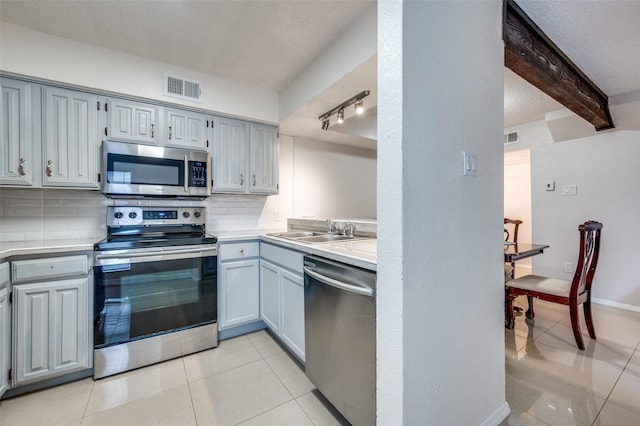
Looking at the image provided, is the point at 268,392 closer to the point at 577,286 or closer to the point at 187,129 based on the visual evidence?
the point at 187,129

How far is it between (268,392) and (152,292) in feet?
3.70

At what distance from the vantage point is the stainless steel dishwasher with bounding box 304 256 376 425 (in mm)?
1209

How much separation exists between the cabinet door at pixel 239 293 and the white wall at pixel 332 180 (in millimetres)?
1195

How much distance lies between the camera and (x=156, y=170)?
7.54 ft

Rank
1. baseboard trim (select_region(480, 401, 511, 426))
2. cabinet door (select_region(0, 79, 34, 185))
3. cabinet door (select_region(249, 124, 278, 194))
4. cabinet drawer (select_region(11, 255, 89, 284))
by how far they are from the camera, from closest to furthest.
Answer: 1. baseboard trim (select_region(480, 401, 511, 426))
2. cabinet drawer (select_region(11, 255, 89, 284))
3. cabinet door (select_region(0, 79, 34, 185))
4. cabinet door (select_region(249, 124, 278, 194))

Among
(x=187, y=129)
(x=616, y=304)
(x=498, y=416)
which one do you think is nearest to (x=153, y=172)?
(x=187, y=129)

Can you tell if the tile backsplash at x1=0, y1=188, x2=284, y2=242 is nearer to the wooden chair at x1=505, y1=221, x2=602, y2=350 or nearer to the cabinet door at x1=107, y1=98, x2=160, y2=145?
the cabinet door at x1=107, y1=98, x2=160, y2=145

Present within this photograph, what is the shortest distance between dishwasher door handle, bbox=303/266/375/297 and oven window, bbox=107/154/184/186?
153cm

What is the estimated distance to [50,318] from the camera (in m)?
1.73

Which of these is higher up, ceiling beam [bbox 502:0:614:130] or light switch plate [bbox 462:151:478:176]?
ceiling beam [bbox 502:0:614:130]

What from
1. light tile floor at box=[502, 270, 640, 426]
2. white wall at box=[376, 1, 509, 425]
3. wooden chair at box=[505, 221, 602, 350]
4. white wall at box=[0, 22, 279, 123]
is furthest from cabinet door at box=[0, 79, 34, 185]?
wooden chair at box=[505, 221, 602, 350]

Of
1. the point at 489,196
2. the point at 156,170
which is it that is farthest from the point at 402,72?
the point at 156,170

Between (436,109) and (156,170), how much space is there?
7.33 feet

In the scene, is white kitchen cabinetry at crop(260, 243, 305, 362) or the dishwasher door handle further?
white kitchen cabinetry at crop(260, 243, 305, 362)
